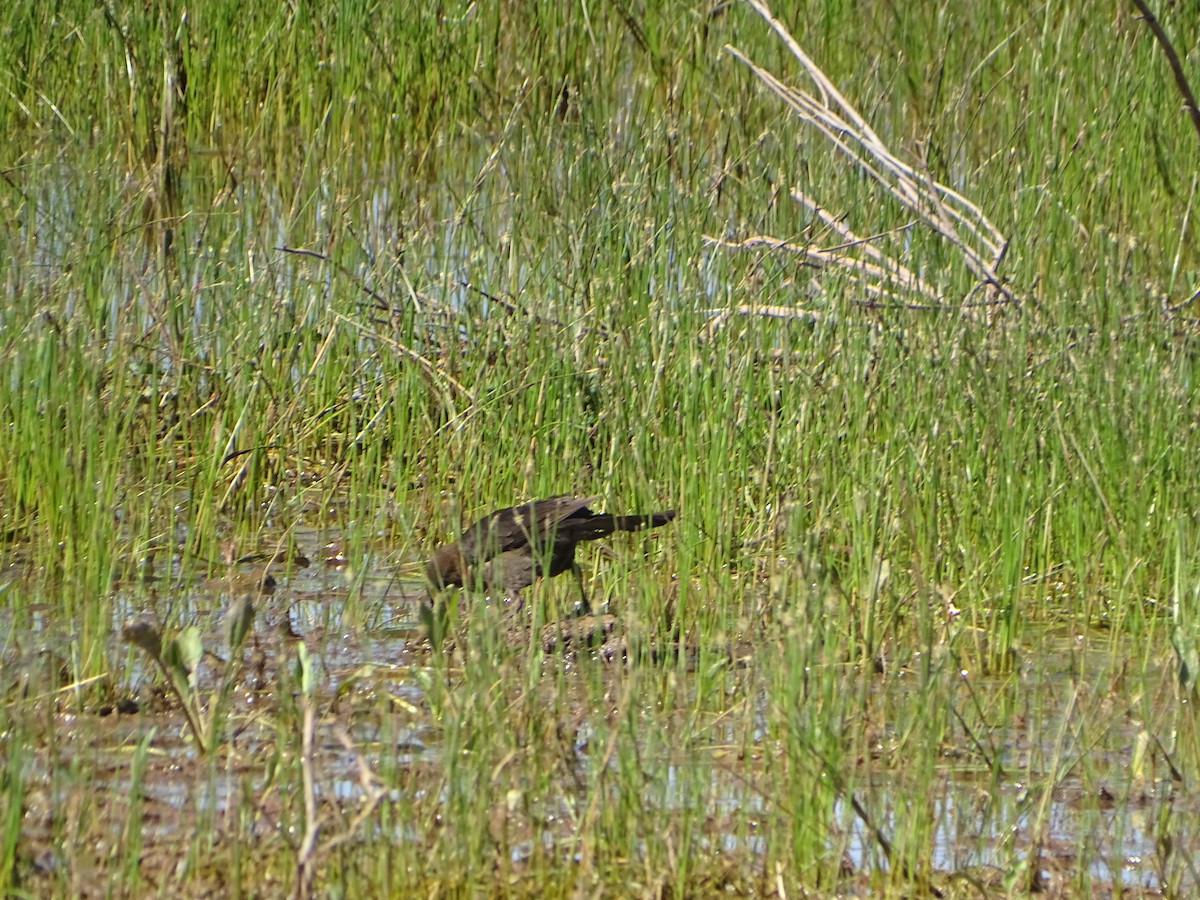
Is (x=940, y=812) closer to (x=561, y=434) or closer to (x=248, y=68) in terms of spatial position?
(x=561, y=434)

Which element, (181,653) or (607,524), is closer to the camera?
(181,653)

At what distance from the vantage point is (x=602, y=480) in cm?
467

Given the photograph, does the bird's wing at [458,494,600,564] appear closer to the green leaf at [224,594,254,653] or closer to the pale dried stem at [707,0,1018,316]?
the green leaf at [224,594,254,653]

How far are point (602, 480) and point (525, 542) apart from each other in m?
0.61

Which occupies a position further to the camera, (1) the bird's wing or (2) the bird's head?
(2) the bird's head

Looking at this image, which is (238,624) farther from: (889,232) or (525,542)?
(889,232)

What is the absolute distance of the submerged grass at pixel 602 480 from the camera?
287 centimetres

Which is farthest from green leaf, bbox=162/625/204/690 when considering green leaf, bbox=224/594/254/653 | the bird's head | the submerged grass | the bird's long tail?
the bird's long tail

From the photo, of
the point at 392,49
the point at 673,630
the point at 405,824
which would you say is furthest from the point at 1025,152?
the point at 405,824

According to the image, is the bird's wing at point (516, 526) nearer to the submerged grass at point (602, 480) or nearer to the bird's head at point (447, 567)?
the bird's head at point (447, 567)

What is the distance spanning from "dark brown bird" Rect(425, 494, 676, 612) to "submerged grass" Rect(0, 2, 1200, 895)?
0.39 ft

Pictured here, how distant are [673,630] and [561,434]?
3.28 feet

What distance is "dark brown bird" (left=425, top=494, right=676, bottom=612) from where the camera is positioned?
12.7 ft

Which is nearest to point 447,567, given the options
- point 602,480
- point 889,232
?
point 602,480
